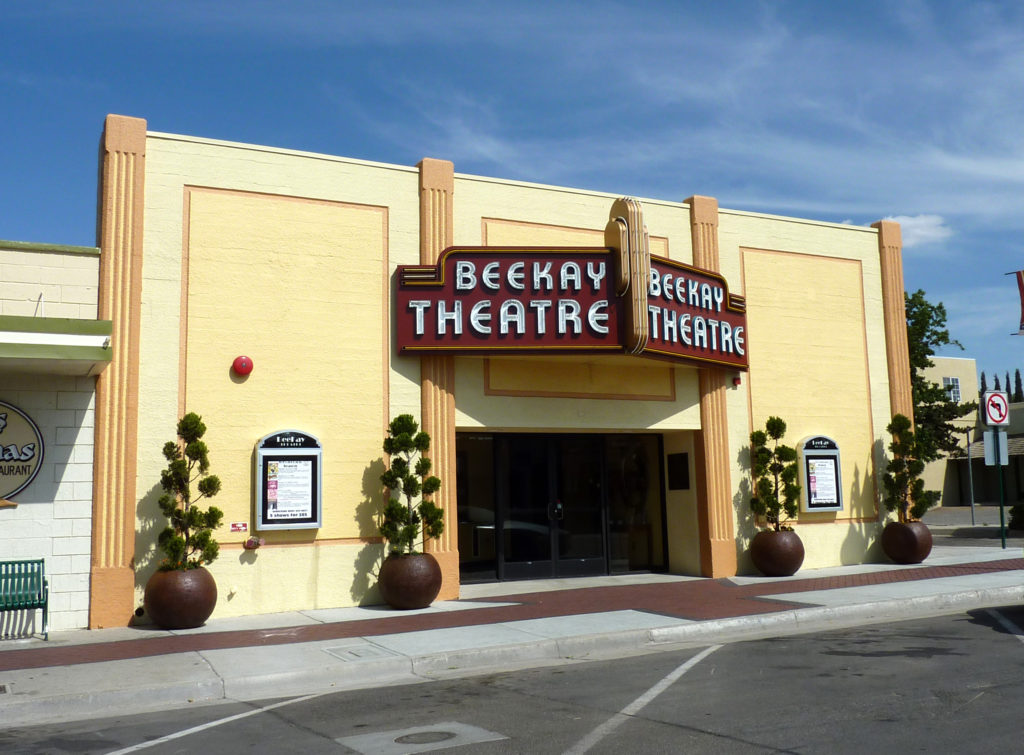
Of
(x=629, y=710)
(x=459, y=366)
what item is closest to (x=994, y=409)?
(x=459, y=366)

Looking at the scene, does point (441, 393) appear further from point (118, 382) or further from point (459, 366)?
point (118, 382)

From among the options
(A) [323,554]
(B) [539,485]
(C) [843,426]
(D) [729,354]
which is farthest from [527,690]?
(C) [843,426]

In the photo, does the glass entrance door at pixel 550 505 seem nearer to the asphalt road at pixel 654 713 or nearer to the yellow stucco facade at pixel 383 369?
the yellow stucco facade at pixel 383 369

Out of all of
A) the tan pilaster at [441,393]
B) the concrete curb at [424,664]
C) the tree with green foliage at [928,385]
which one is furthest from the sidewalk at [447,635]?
the tree with green foliage at [928,385]

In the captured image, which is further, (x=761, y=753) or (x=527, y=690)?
(x=527, y=690)

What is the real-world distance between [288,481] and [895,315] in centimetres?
1313

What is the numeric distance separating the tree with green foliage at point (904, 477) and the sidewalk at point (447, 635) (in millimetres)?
1885

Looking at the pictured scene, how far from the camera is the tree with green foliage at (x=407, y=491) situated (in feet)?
46.9

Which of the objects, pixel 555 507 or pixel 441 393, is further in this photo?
pixel 555 507

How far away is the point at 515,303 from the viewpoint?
1524cm

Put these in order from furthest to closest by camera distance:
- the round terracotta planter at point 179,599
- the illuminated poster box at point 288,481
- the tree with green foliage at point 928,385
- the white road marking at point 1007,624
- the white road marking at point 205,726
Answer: the tree with green foliage at point 928,385 → the illuminated poster box at point 288,481 → the round terracotta planter at point 179,599 → the white road marking at point 1007,624 → the white road marking at point 205,726

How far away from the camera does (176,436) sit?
13.7m

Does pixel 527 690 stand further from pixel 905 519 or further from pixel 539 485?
pixel 905 519

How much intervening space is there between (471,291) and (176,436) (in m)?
5.03
